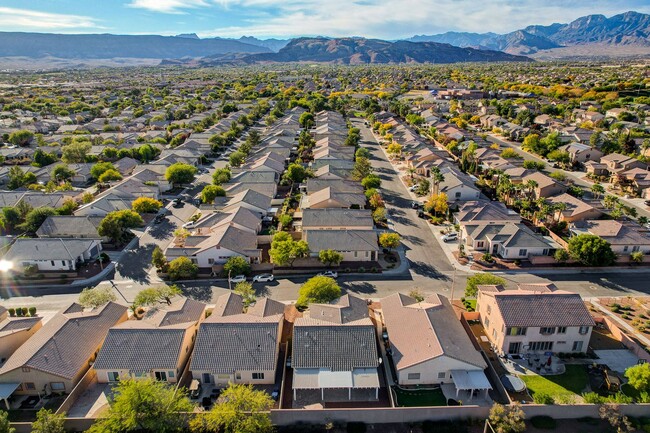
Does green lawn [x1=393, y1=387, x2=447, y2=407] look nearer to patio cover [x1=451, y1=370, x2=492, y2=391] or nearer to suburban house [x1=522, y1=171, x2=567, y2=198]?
patio cover [x1=451, y1=370, x2=492, y2=391]

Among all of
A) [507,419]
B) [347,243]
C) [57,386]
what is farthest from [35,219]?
[507,419]

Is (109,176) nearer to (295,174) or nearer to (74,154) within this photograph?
(74,154)

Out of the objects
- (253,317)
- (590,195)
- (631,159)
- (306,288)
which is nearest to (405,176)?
(590,195)

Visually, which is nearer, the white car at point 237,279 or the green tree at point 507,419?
the green tree at point 507,419

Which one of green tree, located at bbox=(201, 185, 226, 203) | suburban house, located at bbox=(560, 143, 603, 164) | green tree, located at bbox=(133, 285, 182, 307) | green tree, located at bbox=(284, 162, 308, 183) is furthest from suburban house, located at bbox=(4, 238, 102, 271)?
suburban house, located at bbox=(560, 143, 603, 164)

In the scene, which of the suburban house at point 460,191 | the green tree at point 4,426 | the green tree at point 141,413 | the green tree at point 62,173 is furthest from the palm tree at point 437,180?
the green tree at point 62,173

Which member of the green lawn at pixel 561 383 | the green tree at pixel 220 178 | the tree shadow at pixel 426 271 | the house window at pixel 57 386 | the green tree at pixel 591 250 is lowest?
the house window at pixel 57 386

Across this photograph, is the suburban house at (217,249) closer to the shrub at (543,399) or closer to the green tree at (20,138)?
the shrub at (543,399)

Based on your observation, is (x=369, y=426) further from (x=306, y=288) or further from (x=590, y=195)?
(x=590, y=195)
